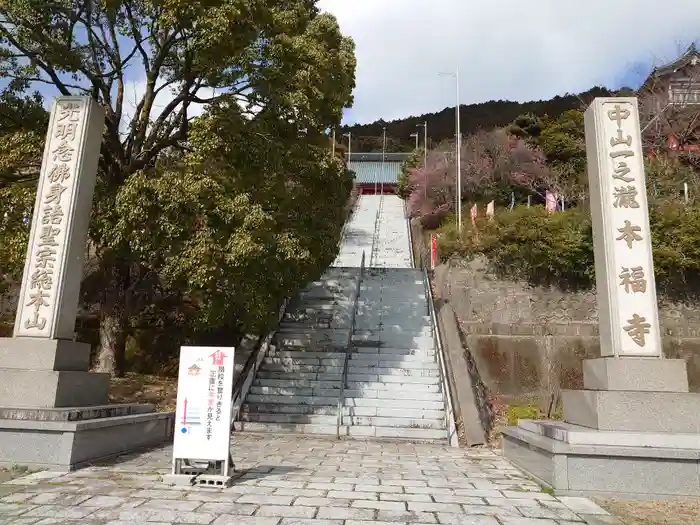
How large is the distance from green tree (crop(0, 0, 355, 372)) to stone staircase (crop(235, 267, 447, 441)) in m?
2.64

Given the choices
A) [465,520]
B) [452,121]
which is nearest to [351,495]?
[465,520]

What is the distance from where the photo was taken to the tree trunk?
35.5ft

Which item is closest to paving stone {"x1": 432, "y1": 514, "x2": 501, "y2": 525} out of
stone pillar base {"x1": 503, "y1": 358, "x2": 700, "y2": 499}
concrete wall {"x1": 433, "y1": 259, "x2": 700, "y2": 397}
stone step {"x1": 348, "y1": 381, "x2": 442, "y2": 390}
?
stone pillar base {"x1": 503, "y1": 358, "x2": 700, "y2": 499}

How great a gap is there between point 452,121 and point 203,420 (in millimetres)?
51126

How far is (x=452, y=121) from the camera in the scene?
52.2 meters

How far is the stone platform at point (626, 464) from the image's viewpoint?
5367 millimetres

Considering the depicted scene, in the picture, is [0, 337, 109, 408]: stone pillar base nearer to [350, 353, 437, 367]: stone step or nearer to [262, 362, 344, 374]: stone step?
[262, 362, 344, 374]: stone step

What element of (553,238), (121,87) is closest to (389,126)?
(553,238)

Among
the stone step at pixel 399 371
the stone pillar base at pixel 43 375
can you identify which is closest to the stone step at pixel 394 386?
the stone step at pixel 399 371

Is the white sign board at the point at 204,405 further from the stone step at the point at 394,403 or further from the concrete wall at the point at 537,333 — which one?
the concrete wall at the point at 537,333

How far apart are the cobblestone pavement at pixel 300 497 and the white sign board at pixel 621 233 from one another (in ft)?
7.50

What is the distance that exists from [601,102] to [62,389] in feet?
27.9

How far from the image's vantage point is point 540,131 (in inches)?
1148

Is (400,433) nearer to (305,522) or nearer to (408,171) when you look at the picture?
(305,522)
